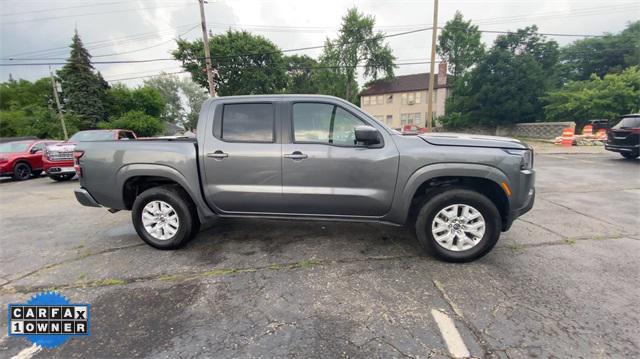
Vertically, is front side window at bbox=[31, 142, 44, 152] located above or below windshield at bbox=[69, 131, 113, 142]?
below

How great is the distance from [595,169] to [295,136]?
34.8 ft

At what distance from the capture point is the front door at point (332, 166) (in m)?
3.00

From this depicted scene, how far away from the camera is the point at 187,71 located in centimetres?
3006

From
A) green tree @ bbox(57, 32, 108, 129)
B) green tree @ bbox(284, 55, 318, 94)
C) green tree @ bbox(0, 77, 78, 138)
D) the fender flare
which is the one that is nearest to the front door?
the fender flare

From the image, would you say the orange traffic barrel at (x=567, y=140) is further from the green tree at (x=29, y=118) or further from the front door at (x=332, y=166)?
the green tree at (x=29, y=118)

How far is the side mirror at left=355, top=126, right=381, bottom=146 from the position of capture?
111 inches

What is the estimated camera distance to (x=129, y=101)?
97.4ft

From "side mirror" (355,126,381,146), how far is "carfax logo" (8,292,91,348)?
9.23 ft

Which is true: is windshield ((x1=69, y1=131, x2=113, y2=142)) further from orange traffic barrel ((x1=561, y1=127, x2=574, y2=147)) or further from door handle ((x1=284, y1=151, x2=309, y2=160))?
orange traffic barrel ((x1=561, y1=127, x2=574, y2=147))

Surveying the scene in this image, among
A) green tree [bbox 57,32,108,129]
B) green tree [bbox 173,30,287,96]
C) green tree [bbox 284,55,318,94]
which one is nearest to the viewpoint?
green tree [bbox 57,32,108,129]

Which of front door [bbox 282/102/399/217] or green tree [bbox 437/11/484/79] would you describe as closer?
front door [bbox 282/102/399/217]

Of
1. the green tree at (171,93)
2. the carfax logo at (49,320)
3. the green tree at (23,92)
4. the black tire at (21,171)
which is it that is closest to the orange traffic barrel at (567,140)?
the carfax logo at (49,320)

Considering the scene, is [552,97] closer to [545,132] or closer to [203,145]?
[545,132]

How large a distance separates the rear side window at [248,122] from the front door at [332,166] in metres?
0.24
